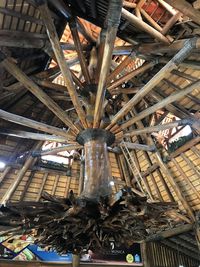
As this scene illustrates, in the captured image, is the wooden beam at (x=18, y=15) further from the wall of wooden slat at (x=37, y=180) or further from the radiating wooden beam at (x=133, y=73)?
the wall of wooden slat at (x=37, y=180)

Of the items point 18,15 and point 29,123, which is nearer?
point 18,15

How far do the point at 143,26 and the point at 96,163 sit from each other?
95.0 inches

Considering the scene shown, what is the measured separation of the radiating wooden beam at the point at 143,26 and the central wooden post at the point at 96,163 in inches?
73.9

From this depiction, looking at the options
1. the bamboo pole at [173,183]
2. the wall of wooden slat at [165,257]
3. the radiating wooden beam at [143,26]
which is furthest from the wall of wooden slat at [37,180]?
the radiating wooden beam at [143,26]

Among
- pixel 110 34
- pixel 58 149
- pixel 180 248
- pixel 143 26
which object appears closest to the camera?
pixel 110 34

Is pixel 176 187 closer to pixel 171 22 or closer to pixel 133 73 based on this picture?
pixel 133 73

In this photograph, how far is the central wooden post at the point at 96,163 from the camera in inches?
148

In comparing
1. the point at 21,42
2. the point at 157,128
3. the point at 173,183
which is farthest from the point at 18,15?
the point at 173,183

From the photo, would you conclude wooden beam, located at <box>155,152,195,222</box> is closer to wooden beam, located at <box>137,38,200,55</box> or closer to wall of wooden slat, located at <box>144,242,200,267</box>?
wall of wooden slat, located at <box>144,242,200,267</box>

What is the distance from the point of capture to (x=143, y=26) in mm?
4562

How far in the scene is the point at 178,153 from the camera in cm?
775

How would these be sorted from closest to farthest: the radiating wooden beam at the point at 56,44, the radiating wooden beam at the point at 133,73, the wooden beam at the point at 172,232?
the radiating wooden beam at the point at 56,44
the radiating wooden beam at the point at 133,73
the wooden beam at the point at 172,232

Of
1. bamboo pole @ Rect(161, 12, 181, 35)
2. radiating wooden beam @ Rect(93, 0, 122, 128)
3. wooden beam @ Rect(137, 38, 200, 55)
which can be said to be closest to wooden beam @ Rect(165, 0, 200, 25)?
radiating wooden beam @ Rect(93, 0, 122, 128)

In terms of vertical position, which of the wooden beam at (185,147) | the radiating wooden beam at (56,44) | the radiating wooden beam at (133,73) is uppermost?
the wooden beam at (185,147)
